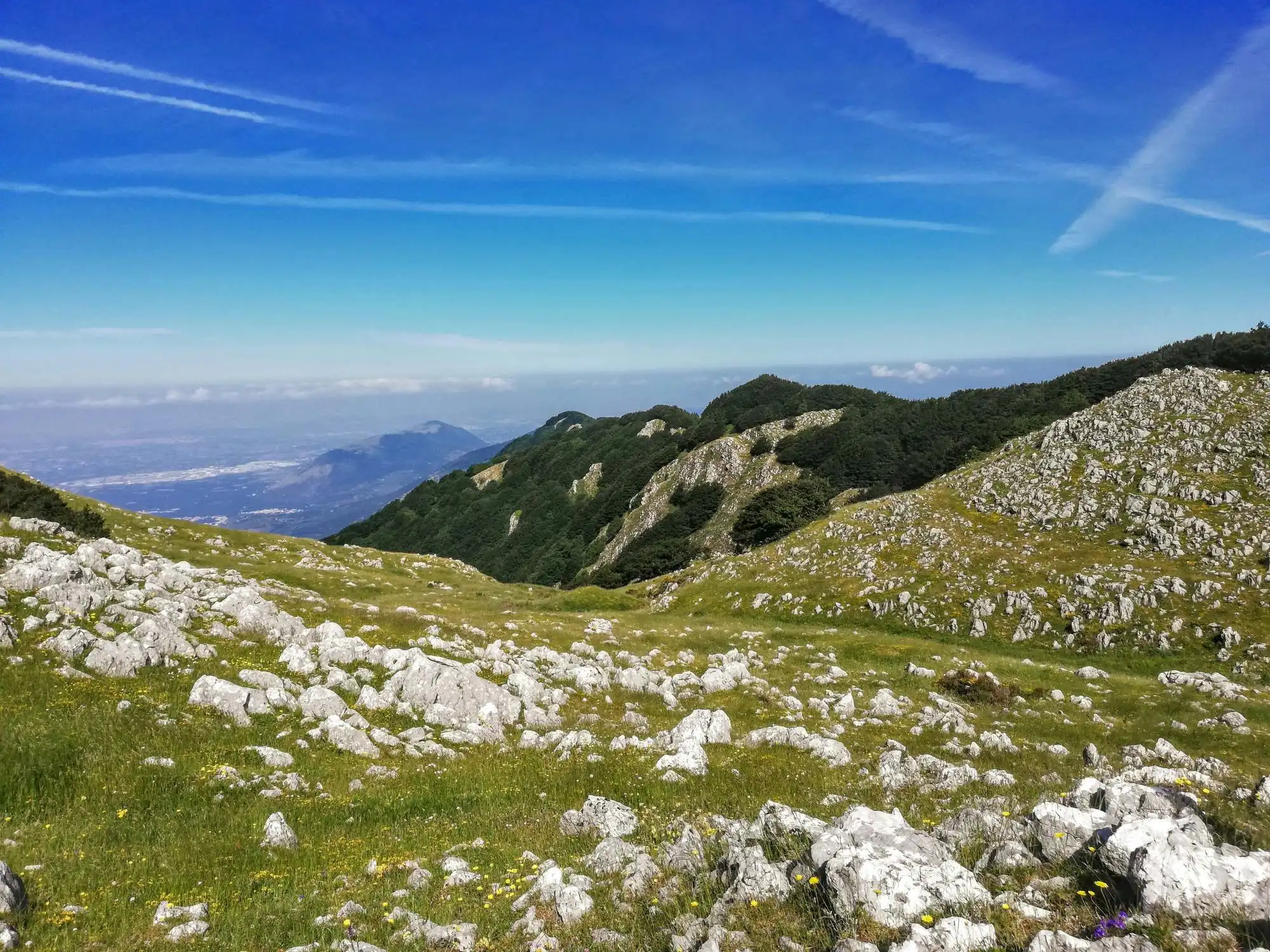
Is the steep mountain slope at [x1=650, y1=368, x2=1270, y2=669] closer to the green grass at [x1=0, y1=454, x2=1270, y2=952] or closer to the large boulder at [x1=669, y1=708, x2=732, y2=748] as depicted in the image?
the green grass at [x1=0, y1=454, x2=1270, y2=952]

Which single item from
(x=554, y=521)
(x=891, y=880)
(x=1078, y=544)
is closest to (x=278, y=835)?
(x=891, y=880)

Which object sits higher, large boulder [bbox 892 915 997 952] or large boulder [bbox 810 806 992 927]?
large boulder [bbox 892 915 997 952]

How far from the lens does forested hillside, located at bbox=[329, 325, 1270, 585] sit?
97438 millimetres

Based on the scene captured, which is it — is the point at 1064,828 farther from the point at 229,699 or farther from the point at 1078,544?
the point at 1078,544

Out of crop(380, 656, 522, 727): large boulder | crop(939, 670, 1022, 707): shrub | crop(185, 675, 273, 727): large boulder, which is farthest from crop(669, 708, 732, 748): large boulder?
crop(939, 670, 1022, 707): shrub

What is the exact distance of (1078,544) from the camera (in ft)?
164

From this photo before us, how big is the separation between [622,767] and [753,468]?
109330 millimetres

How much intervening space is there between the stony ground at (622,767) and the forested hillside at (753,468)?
54600 mm

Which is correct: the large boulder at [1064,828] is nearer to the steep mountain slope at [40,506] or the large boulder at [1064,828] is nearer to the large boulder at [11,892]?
the large boulder at [11,892]

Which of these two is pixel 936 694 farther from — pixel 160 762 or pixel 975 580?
pixel 160 762

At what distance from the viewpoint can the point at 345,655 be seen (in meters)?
22.9

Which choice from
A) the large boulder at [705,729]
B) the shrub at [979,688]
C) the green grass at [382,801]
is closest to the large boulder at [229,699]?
the green grass at [382,801]

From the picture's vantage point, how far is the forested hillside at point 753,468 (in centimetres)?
9744

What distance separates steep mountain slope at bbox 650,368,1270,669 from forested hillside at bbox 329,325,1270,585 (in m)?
18.5
